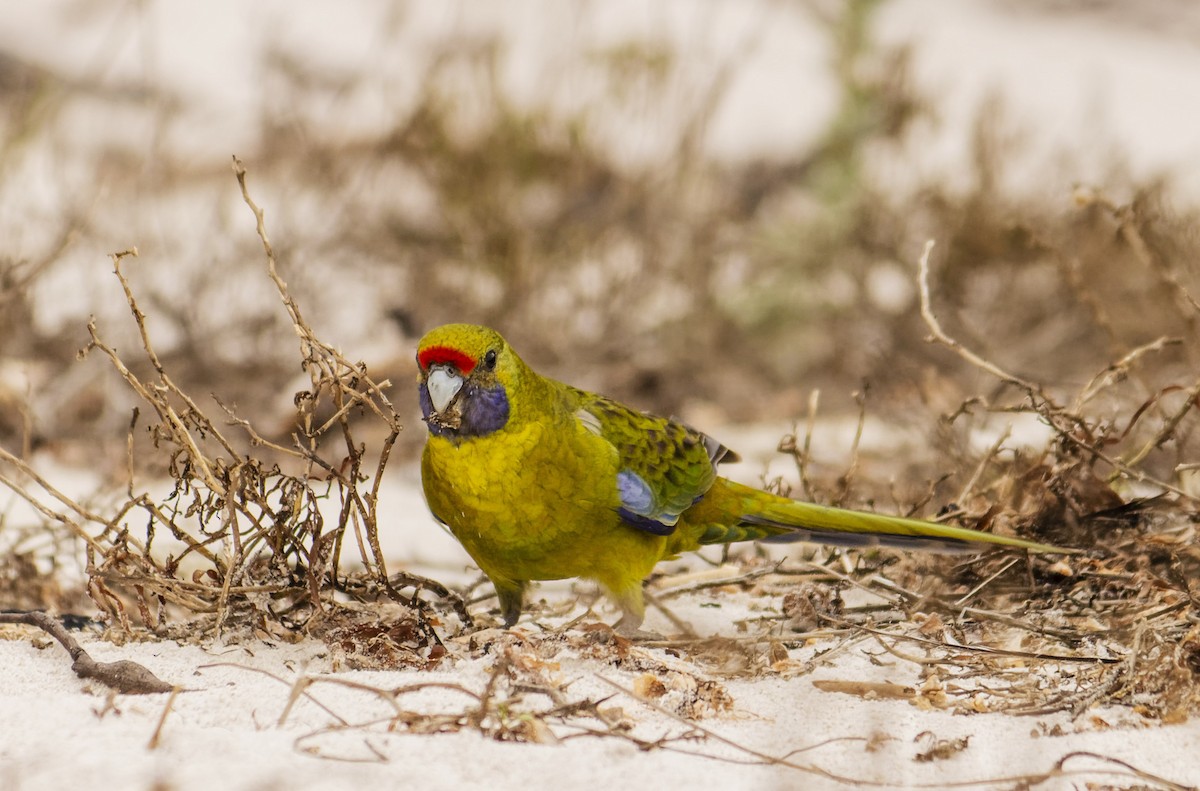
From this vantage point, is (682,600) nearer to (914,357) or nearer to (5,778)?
(5,778)

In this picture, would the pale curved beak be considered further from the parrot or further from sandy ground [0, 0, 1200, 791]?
sandy ground [0, 0, 1200, 791]

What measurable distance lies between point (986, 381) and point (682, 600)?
142 inches

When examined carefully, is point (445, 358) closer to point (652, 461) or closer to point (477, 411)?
point (477, 411)

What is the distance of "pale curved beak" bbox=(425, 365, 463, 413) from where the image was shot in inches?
115

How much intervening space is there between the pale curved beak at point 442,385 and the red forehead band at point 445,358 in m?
0.02

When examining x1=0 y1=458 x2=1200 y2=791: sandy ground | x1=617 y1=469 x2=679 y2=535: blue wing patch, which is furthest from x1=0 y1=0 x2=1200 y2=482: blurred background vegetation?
x1=0 y1=458 x2=1200 y2=791: sandy ground

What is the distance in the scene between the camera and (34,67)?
9.44 m

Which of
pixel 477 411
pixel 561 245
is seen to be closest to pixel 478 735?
pixel 477 411

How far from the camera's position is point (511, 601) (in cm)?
334

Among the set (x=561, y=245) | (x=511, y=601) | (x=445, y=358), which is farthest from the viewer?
(x=561, y=245)

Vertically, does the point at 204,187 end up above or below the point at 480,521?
above

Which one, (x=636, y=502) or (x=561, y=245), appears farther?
(x=561, y=245)

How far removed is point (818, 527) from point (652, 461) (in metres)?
0.50

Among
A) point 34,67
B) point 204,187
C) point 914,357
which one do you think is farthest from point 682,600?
point 34,67
